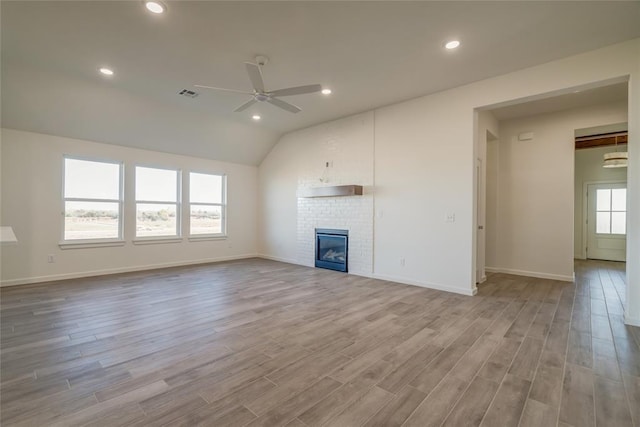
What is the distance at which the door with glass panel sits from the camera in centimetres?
769

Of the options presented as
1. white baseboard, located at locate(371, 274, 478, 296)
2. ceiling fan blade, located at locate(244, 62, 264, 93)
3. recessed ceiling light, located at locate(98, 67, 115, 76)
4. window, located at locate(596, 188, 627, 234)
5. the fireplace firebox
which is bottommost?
white baseboard, located at locate(371, 274, 478, 296)

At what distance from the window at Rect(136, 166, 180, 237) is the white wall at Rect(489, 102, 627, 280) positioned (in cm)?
739

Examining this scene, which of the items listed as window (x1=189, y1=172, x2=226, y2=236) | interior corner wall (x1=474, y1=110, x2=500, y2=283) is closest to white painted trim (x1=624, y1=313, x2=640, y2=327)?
interior corner wall (x1=474, y1=110, x2=500, y2=283)

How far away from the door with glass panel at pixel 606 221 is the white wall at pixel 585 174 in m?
0.15

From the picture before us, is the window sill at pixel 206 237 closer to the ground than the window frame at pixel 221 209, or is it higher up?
closer to the ground

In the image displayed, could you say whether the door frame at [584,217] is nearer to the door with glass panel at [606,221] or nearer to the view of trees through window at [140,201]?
the door with glass panel at [606,221]

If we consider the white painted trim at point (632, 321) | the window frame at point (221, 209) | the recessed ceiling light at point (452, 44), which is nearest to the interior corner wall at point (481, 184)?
the white painted trim at point (632, 321)

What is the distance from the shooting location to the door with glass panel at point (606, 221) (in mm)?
7691

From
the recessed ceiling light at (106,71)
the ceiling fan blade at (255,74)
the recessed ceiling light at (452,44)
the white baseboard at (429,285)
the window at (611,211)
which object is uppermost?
the recessed ceiling light at (106,71)

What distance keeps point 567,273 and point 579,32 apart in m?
4.22

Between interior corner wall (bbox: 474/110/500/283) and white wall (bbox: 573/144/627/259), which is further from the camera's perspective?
white wall (bbox: 573/144/627/259)

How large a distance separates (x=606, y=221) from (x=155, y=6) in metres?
11.2

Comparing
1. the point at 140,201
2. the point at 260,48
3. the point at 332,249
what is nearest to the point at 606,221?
the point at 332,249

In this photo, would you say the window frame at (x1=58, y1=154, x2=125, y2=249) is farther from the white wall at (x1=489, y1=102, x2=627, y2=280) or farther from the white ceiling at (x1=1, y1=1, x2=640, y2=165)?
the white wall at (x1=489, y1=102, x2=627, y2=280)
